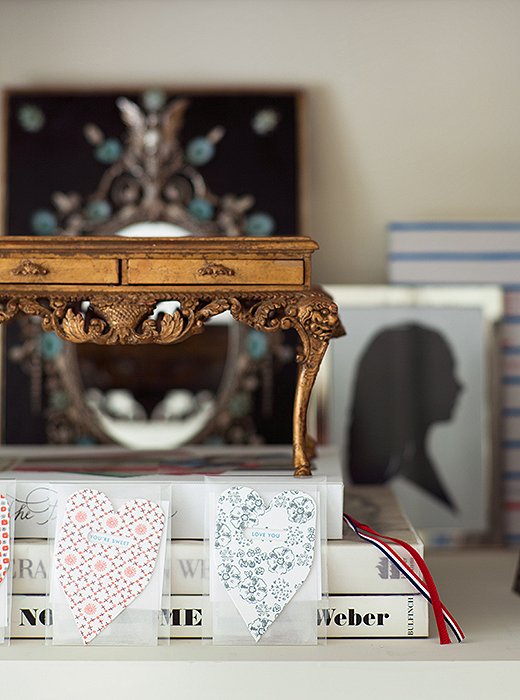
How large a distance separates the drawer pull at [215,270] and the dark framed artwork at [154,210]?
110 centimetres

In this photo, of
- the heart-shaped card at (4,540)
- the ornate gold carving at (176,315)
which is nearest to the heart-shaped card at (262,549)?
the ornate gold carving at (176,315)

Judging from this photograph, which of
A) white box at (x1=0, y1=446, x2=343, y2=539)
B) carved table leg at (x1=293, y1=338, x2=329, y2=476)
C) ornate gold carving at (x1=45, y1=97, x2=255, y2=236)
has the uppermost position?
ornate gold carving at (x1=45, y1=97, x2=255, y2=236)

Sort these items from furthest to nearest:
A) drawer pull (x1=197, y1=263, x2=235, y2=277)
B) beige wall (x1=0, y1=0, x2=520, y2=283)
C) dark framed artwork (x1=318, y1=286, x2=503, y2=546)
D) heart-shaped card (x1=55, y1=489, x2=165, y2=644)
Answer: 1. beige wall (x1=0, y1=0, x2=520, y2=283)
2. dark framed artwork (x1=318, y1=286, x2=503, y2=546)
3. drawer pull (x1=197, y1=263, x2=235, y2=277)
4. heart-shaped card (x1=55, y1=489, x2=165, y2=644)

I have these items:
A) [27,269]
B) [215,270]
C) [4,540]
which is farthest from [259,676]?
[27,269]

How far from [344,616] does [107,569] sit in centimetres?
49

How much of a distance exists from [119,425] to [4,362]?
0.43 metres

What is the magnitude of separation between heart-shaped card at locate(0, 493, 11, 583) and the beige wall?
159 cm

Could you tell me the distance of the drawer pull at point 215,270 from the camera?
2002 millimetres

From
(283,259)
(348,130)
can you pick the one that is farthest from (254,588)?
(348,130)

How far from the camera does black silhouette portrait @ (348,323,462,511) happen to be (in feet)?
10.1

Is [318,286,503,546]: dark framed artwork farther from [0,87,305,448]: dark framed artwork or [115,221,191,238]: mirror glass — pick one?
[115,221,191,238]: mirror glass

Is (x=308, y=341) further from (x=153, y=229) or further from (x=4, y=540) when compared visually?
(x=153, y=229)

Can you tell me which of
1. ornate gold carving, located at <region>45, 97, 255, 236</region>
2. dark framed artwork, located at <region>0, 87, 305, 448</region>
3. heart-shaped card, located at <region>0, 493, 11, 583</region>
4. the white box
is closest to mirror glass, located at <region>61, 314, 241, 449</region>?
dark framed artwork, located at <region>0, 87, 305, 448</region>

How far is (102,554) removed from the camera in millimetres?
1928
